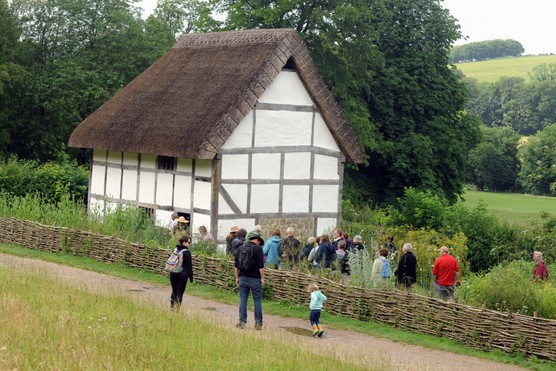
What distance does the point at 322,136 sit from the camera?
97.6 feet

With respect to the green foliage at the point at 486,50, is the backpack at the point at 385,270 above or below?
below

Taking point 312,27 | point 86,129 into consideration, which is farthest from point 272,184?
point 312,27

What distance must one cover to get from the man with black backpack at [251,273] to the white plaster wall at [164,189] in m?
12.1

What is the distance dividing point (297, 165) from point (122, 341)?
16.8 meters

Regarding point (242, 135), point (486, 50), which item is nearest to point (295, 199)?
point (242, 135)

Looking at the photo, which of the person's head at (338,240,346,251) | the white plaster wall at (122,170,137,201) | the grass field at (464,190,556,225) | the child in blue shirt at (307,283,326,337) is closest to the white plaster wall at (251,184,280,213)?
the white plaster wall at (122,170,137,201)

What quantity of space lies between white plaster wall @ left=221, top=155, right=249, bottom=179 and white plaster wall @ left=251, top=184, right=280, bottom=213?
0.58m

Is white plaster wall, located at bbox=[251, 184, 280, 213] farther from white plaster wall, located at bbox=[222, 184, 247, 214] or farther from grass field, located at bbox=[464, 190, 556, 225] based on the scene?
grass field, located at bbox=[464, 190, 556, 225]

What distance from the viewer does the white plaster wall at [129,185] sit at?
99.8 feet

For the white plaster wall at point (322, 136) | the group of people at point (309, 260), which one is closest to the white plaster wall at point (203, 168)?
the white plaster wall at point (322, 136)

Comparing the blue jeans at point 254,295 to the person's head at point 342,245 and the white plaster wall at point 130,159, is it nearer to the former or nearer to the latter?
the person's head at point 342,245

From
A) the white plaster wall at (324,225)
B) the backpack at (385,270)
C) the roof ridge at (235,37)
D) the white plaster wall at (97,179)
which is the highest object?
the roof ridge at (235,37)

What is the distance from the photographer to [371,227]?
32594mm

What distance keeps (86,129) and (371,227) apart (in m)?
9.27
